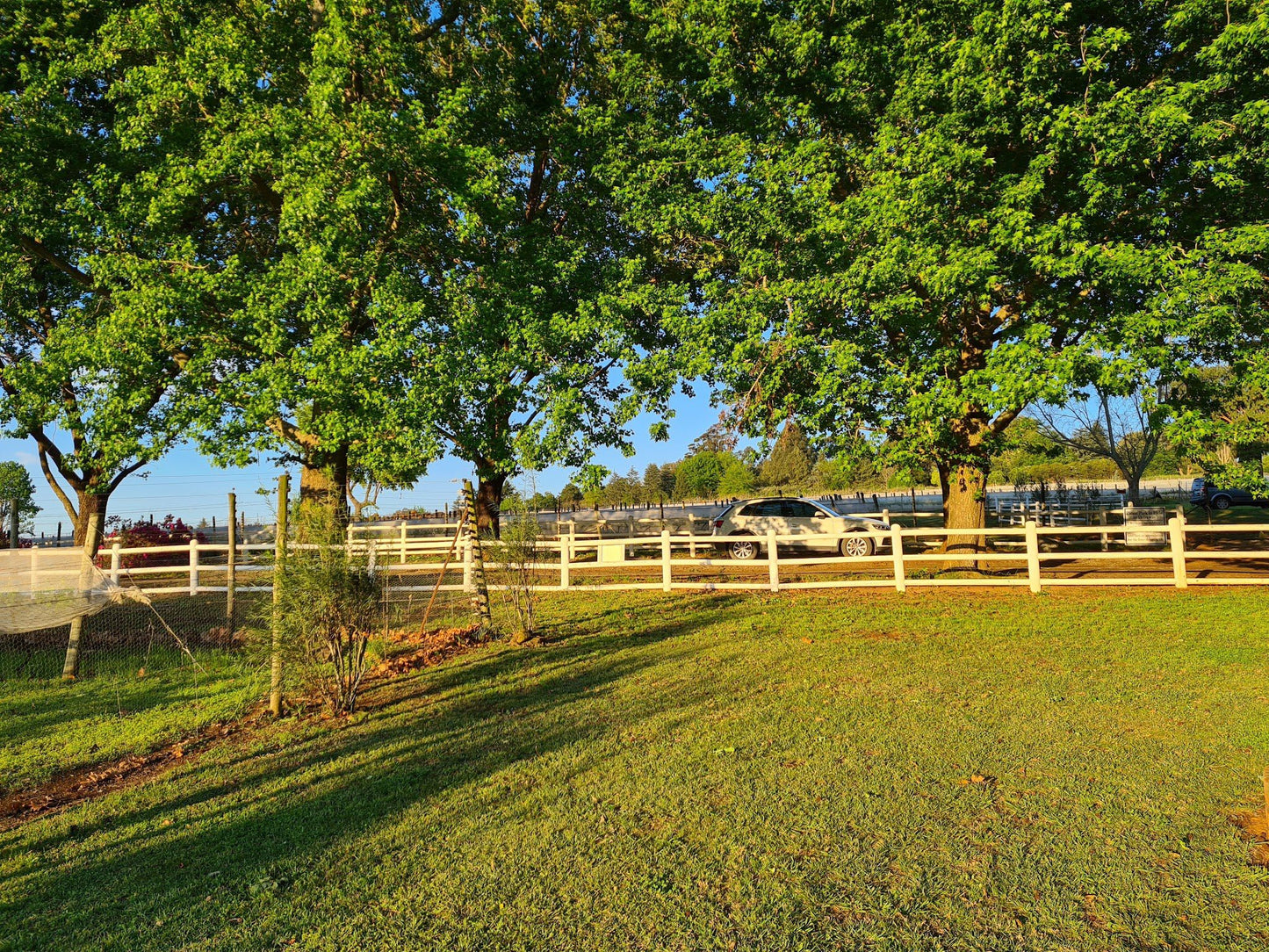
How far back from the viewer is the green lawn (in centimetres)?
325

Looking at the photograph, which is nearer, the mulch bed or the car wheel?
the mulch bed

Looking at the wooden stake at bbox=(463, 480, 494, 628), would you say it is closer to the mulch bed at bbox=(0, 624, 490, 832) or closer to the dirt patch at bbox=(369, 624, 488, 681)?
the dirt patch at bbox=(369, 624, 488, 681)

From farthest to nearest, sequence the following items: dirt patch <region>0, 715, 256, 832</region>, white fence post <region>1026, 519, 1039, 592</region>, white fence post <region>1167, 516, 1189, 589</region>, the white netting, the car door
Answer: the car door, white fence post <region>1026, 519, 1039, 592</region>, white fence post <region>1167, 516, 1189, 589</region>, the white netting, dirt patch <region>0, 715, 256, 832</region>

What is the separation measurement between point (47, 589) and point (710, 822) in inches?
293

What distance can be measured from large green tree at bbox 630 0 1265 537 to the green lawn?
22.1 ft

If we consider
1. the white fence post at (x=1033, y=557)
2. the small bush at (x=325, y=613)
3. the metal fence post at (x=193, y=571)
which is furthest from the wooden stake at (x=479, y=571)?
the white fence post at (x=1033, y=557)

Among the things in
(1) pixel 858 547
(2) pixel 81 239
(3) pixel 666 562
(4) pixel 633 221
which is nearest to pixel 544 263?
(4) pixel 633 221

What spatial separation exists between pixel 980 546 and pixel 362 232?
1475cm

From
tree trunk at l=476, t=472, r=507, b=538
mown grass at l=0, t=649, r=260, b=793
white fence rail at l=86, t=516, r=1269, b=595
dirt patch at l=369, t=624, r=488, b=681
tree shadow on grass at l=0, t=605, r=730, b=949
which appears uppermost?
tree trunk at l=476, t=472, r=507, b=538

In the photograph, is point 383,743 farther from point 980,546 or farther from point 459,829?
point 980,546

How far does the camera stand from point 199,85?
12844 mm

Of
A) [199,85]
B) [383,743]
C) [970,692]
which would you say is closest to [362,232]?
[199,85]

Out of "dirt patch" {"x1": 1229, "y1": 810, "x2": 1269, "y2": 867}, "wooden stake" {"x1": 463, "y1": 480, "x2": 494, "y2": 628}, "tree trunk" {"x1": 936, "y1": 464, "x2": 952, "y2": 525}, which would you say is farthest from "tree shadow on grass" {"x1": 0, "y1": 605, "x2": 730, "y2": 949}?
"tree trunk" {"x1": 936, "y1": 464, "x2": 952, "y2": 525}

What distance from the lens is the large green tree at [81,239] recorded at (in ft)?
42.6
